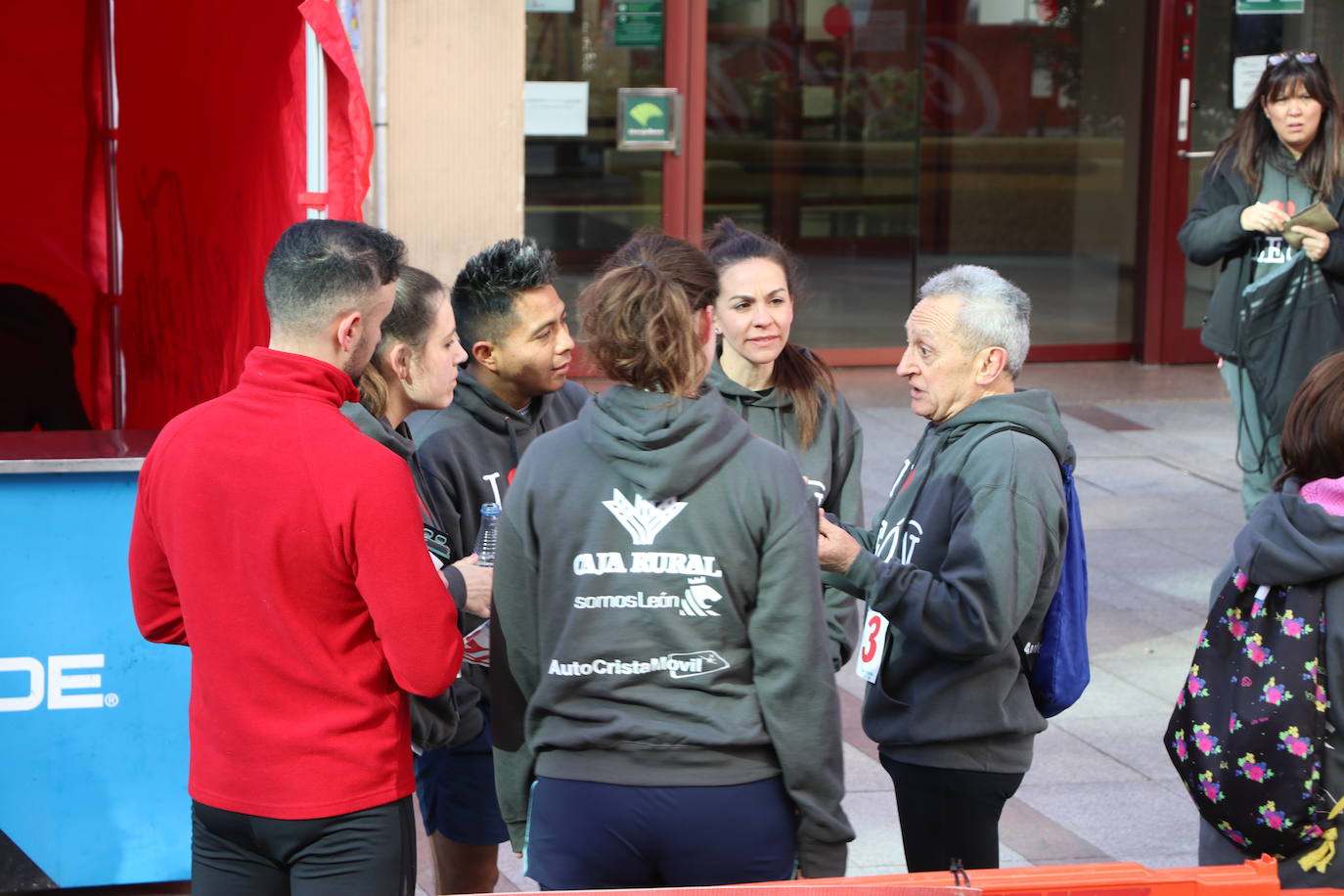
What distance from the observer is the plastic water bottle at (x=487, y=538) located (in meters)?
2.92

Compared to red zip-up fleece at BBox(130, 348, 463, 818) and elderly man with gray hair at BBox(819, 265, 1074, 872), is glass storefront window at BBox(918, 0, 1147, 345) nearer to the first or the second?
elderly man with gray hair at BBox(819, 265, 1074, 872)

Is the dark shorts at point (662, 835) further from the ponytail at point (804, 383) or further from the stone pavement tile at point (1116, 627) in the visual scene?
the stone pavement tile at point (1116, 627)

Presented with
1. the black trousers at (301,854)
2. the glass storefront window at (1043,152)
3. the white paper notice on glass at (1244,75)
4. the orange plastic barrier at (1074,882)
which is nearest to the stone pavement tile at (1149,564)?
the glass storefront window at (1043,152)

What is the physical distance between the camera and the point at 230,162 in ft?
17.8

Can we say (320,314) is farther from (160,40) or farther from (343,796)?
(160,40)

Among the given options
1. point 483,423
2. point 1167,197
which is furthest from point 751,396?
point 1167,197

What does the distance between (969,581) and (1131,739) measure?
254cm

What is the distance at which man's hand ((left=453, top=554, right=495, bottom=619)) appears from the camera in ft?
9.46

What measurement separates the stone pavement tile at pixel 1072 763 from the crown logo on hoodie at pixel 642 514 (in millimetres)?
2760

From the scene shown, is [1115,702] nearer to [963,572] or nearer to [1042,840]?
[1042,840]

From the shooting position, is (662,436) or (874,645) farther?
(874,645)

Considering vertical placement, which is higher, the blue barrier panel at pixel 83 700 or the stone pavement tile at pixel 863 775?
the blue barrier panel at pixel 83 700

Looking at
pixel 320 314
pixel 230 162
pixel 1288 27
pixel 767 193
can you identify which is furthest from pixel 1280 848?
pixel 1288 27

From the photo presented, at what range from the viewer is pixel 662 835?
8.35 feet
